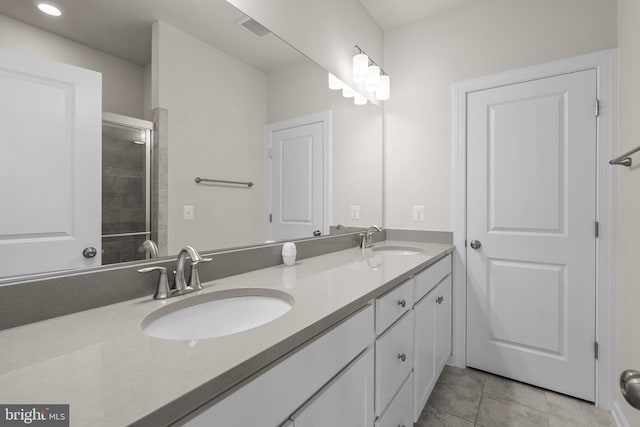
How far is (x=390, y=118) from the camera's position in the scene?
2.49 m

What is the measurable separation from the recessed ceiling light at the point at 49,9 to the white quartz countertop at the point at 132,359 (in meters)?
0.76

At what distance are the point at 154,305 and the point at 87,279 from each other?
0.19m

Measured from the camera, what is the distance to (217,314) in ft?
3.17

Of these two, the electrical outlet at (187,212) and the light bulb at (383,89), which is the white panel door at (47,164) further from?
the light bulb at (383,89)

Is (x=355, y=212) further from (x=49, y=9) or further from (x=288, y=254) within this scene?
(x=49, y=9)

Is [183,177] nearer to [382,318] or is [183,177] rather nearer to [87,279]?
[87,279]

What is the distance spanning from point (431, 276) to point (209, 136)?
1.33 metres

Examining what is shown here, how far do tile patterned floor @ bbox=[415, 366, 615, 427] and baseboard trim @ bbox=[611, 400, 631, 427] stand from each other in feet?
0.09

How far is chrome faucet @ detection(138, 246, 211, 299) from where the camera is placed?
0.93 metres

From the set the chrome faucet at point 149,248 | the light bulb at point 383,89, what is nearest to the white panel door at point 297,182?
the chrome faucet at point 149,248

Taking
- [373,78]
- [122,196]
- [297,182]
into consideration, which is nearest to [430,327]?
[297,182]

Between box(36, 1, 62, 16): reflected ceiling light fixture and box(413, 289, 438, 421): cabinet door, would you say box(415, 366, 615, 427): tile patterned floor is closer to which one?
box(413, 289, 438, 421): cabinet door

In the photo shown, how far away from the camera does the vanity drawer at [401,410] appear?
45.4 inches
